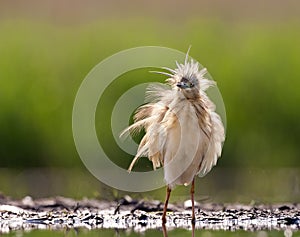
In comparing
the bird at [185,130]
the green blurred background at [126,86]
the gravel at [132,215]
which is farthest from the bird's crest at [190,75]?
the green blurred background at [126,86]

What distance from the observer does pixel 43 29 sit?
15.9 metres

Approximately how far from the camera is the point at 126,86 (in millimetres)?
13938

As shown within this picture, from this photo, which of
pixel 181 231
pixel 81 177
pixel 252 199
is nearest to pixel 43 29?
pixel 81 177

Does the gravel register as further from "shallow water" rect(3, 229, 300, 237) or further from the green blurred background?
the green blurred background

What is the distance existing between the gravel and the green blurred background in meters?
1.17

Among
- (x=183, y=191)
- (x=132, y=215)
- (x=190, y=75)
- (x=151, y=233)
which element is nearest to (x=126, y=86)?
(x=183, y=191)

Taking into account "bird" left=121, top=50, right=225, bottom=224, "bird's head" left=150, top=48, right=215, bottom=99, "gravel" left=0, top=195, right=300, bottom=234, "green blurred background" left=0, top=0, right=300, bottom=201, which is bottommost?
"gravel" left=0, top=195, right=300, bottom=234

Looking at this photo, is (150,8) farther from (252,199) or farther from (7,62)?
(252,199)

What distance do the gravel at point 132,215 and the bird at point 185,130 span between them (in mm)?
375

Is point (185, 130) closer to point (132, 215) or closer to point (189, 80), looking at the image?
point (189, 80)

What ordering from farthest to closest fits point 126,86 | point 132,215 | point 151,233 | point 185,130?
point 126,86 → point 132,215 → point 185,130 → point 151,233

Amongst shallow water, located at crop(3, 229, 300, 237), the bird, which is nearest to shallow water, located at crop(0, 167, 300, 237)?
shallow water, located at crop(3, 229, 300, 237)

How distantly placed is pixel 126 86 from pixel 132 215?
12.5ft

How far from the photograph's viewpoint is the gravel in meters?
9.77
